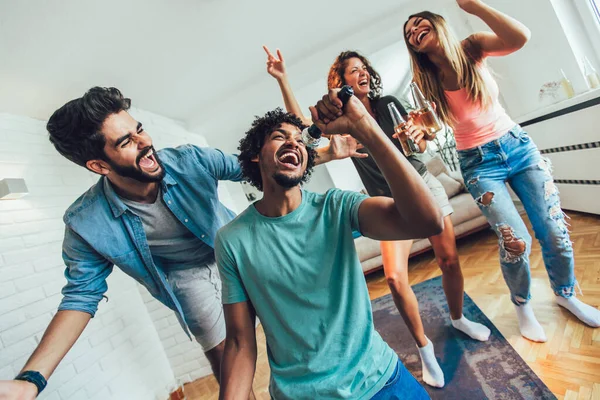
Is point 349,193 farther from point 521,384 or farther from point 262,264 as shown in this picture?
point 521,384

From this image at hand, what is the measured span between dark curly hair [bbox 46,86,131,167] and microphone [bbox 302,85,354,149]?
0.88 meters

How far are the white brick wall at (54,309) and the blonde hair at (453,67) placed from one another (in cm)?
285

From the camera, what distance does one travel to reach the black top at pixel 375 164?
64.9 inches

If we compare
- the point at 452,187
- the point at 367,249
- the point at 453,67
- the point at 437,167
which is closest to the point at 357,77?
the point at 453,67

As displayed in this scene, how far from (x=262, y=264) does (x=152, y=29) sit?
222 centimetres

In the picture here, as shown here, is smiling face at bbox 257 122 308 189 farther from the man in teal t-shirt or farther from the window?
the window

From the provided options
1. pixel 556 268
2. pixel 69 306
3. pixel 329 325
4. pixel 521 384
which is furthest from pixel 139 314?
pixel 556 268

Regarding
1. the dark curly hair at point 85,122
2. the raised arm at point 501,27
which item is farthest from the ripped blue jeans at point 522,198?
the dark curly hair at point 85,122

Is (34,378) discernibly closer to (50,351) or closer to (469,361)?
(50,351)

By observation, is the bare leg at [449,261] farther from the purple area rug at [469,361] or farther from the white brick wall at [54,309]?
the white brick wall at [54,309]

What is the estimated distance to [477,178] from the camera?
1.61 m

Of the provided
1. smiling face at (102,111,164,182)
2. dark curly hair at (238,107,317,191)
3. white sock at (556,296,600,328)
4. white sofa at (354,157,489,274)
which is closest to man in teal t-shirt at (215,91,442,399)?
dark curly hair at (238,107,317,191)

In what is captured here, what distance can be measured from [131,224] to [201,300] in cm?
50

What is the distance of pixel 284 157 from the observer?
3.62 ft
